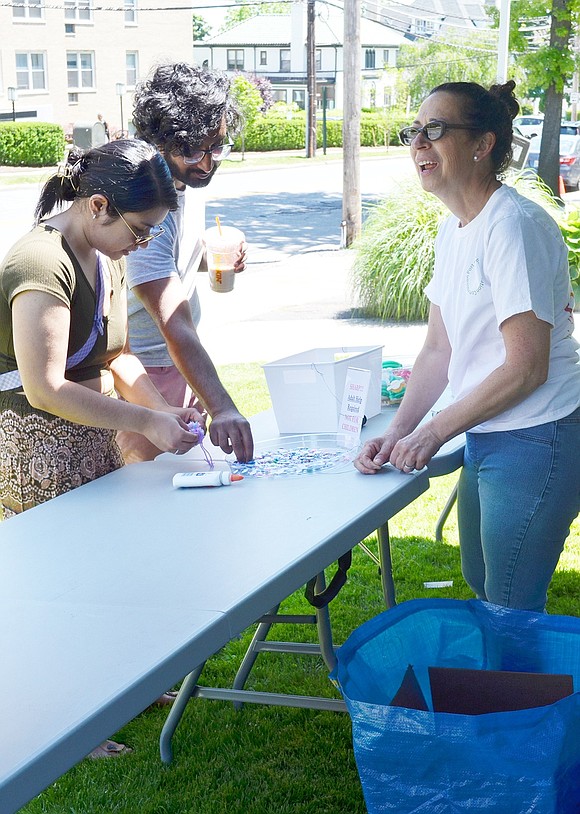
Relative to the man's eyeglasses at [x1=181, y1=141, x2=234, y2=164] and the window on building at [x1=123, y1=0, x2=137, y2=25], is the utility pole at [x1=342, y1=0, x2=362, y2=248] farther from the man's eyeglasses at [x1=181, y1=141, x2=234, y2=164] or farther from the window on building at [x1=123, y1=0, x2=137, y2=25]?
the window on building at [x1=123, y1=0, x2=137, y2=25]

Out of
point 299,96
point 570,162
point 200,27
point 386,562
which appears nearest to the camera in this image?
point 386,562

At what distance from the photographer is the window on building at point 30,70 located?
36.0 m

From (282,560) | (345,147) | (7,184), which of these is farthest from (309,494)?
(7,184)

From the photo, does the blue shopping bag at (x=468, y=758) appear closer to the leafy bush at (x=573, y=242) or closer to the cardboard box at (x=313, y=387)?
the cardboard box at (x=313, y=387)

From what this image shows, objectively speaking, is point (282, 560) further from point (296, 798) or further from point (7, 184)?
point (7, 184)

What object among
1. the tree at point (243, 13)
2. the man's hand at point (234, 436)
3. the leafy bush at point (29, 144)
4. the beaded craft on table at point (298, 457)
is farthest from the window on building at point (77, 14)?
the man's hand at point (234, 436)

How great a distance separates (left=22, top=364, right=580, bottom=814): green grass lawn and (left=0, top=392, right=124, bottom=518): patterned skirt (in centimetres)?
84

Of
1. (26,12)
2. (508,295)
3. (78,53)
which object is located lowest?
(508,295)

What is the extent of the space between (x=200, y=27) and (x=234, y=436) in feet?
281

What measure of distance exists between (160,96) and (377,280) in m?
6.58

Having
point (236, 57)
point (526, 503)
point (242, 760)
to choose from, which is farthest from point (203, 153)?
point (236, 57)

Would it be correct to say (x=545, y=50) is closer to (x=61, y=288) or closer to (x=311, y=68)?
(x=61, y=288)

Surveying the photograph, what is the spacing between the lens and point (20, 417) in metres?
2.41

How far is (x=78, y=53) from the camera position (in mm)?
37688
